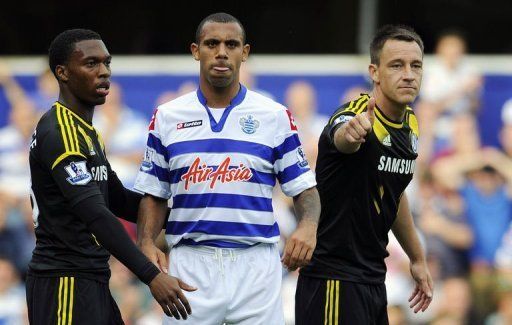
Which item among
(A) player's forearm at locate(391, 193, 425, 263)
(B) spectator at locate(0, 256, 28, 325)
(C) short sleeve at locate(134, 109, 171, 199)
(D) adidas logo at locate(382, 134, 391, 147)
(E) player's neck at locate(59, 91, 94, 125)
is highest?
(E) player's neck at locate(59, 91, 94, 125)

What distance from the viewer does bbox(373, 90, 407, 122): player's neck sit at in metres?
6.91

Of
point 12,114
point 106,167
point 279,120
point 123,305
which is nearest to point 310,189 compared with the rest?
point 279,120

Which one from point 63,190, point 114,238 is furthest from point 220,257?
point 63,190

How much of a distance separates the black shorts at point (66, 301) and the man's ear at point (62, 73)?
104 cm

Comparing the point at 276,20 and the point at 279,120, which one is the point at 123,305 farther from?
the point at 279,120

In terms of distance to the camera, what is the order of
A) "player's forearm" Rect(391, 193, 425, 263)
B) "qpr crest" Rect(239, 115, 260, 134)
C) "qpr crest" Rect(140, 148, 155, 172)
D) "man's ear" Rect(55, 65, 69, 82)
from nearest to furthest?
"man's ear" Rect(55, 65, 69, 82), "qpr crest" Rect(239, 115, 260, 134), "qpr crest" Rect(140, 148, 155, 172), "player's forearm" Rect(391, 193, 425, 263)

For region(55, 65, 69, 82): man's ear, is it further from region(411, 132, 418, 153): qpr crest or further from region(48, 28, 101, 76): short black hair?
region(411, 132, 418, 153): qpr crest

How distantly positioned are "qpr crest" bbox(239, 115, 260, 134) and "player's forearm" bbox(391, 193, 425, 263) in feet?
3.89

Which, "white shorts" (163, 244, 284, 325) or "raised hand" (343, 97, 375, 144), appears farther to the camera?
"white shorts" (163, 244, 284, 325)

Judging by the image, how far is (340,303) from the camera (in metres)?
6.84

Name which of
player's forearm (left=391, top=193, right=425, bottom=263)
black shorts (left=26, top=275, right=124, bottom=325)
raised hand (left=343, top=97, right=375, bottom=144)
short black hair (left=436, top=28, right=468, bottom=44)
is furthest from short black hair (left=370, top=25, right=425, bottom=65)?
short black hair (left=436, top=28, right=468, bottom=44)

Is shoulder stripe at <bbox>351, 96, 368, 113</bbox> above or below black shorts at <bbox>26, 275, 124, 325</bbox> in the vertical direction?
above

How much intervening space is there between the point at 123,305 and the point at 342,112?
5.30m

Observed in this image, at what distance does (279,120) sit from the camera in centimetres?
660
